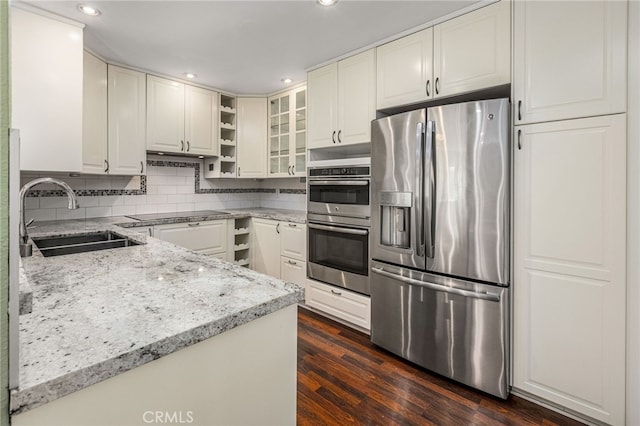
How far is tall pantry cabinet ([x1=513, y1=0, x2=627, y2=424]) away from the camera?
149 cm

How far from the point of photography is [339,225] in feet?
8.73

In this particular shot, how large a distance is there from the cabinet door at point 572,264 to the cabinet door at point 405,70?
29.4 inches

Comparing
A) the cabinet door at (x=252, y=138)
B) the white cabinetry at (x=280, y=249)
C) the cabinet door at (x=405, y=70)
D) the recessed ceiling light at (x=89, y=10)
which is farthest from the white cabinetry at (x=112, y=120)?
the cabinet door at (x=405, y=70)

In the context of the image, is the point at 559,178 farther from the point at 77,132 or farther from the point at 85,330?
the point at 77,132

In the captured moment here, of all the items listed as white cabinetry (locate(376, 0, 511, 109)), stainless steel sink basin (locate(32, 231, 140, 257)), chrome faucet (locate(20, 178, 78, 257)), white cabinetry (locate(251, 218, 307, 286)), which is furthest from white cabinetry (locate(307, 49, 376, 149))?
chrome faucet (locate(20, 178, 78, 257))

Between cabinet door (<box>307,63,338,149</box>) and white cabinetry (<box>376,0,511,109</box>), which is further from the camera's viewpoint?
cabinet door (<box>307,63,338,149</box>)

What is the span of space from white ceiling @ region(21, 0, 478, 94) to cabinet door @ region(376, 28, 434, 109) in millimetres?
102

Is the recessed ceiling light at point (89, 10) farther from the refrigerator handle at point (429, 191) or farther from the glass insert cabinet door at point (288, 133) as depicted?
the refrigerator handle at point (429, 191)

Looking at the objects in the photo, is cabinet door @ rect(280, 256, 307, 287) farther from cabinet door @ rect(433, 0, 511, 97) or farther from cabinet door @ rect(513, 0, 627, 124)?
Result: cabinet door @ rect(513, 0, 627, 124)

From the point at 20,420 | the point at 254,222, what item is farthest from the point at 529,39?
the point at 254,222

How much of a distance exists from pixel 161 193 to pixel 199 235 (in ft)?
2.59

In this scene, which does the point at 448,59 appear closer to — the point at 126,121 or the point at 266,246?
the point at 266,246

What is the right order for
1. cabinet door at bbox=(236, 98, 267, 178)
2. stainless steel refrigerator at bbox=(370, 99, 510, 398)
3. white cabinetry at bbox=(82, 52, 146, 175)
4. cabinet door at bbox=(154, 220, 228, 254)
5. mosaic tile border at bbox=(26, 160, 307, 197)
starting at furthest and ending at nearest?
1. cabinet door at bbox=(236, 98, 267, 178)
2. cabinet door at bbox=(154, 220, 228, 254)
3. mosaic tile border at bbox=(26, 160, 307, 197)
4. white cabinetry at bbox=(82, 52, 146, 175)
5. stainless steel refrigerator at bbox=(370, 99, 510, 398)

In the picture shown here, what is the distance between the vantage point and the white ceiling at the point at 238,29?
1.97 meters
